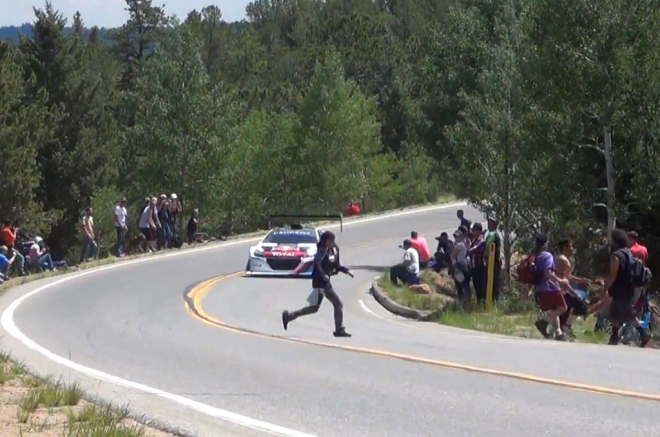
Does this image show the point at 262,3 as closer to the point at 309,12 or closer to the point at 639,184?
the point at 309,12

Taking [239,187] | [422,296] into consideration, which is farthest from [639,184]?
[239,187]

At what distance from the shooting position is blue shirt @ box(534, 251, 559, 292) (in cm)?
1718

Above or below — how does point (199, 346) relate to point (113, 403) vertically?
below

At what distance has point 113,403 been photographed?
11.2 m

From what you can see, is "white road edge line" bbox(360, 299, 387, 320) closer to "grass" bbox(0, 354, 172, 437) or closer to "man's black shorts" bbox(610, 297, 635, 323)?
"man's black shorts" bbox(610, 297, 635, 323)

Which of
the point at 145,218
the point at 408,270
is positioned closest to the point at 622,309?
the point at 408,270

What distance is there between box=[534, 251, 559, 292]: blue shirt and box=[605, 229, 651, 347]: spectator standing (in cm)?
135

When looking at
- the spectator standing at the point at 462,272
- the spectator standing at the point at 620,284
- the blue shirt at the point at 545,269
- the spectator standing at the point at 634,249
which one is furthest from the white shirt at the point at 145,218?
the spectator standing at the point at 620,284

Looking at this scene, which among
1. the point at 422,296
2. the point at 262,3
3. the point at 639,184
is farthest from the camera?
the point at 262,3

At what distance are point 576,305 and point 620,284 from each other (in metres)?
2.24

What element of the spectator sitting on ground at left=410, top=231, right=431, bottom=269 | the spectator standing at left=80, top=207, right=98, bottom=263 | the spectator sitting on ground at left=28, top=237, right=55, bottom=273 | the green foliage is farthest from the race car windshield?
the spectator sitting on ground at left=28, top=237, right=55, bottom=273

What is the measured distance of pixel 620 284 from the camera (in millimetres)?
15609

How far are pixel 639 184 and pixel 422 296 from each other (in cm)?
546

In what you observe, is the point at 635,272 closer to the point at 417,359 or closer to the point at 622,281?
the point at 622,281
